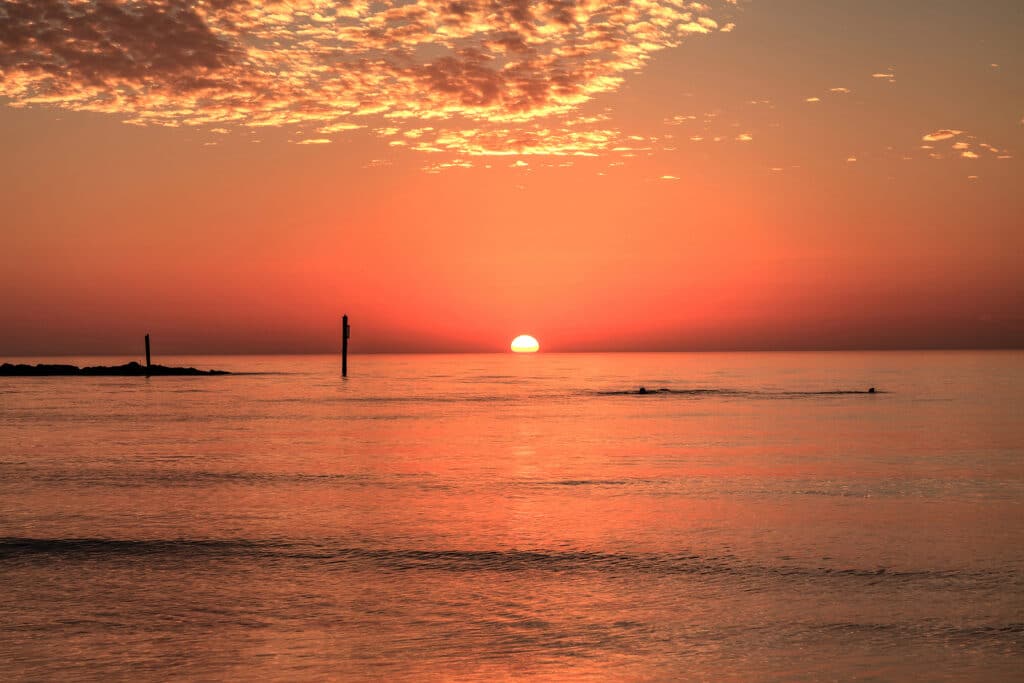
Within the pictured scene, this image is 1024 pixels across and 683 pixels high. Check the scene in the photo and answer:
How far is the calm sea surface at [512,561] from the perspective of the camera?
10.2m

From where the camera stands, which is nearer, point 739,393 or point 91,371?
point 739,393

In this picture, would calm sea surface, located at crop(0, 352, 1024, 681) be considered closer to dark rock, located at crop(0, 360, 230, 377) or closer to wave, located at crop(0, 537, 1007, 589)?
wave, located at crop(0, 537, 1007, 589)

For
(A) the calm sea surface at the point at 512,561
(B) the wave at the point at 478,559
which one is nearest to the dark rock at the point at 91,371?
(A) the calm sea surface at the point at 512,561

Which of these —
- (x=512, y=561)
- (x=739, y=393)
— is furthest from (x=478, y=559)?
(x=739, y=393)

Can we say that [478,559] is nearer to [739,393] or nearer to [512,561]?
[512,561]

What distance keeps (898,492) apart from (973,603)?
11.0 m

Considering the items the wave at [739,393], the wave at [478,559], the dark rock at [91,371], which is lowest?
the wave at [739,393]

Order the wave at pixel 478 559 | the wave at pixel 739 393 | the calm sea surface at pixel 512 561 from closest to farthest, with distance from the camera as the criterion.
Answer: the calm sea surface at pixel 512 561, the wave at pixel 478 559, the wave at pixel 739 393

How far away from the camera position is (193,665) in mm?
9914

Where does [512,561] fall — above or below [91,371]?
below

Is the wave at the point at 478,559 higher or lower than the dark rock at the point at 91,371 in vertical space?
lower

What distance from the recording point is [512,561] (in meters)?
15.0

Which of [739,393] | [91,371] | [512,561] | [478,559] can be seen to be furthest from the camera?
[91,371]

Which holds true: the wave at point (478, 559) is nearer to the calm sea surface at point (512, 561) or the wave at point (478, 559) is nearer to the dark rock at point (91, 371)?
the calm sea surface at point (512, 561)
